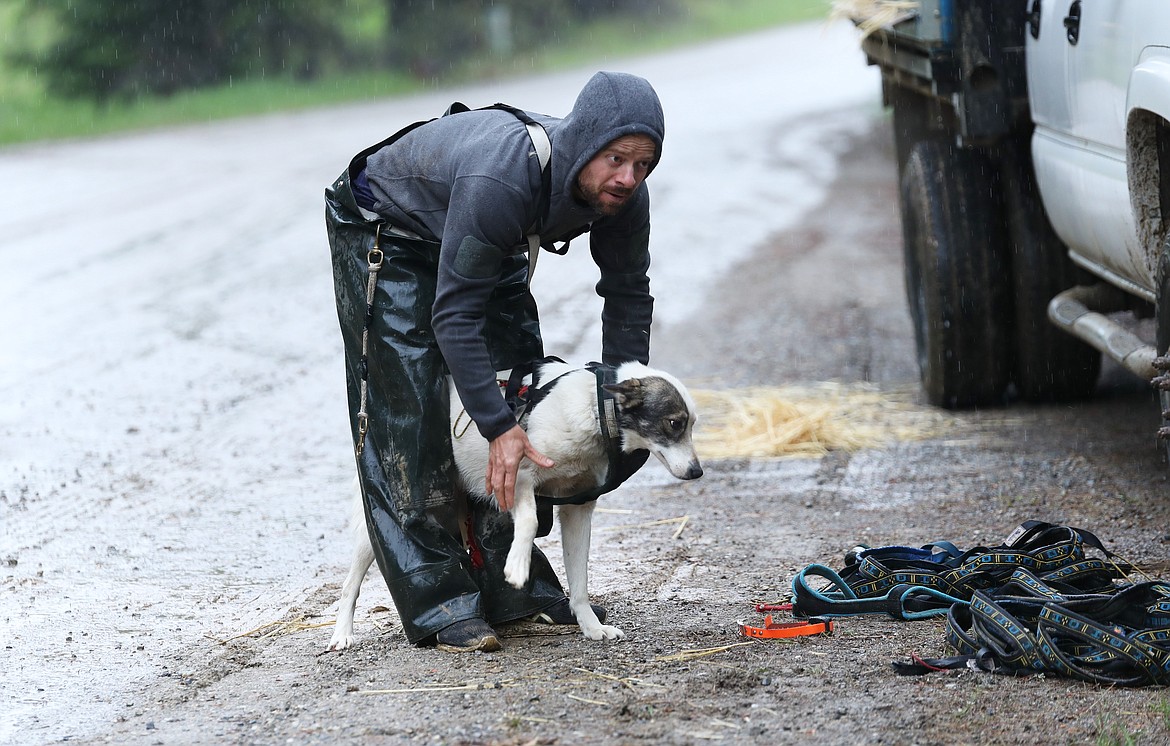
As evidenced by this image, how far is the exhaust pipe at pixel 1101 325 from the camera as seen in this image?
5.53 m

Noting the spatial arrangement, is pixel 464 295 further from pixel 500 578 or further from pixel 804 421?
pixel 804 421

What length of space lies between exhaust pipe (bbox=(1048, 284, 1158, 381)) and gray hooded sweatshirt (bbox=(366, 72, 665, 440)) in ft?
7.85

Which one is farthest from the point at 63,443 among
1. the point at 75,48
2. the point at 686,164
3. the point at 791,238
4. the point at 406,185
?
the point at 75,48

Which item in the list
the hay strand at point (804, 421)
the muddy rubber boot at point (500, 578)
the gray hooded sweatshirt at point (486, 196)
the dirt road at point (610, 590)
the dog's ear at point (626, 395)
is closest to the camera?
the dirt road at point (610, 590)

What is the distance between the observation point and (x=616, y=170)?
4012mm

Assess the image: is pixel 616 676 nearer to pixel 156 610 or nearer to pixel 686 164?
pixel 156 610

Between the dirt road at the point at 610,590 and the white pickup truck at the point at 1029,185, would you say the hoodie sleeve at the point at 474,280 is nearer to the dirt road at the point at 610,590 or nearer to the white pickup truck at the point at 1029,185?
the dirt road at the point at 610,590

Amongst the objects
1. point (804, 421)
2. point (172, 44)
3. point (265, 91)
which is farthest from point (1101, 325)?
point (172, 44)

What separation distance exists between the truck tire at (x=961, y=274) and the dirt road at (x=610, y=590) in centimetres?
23

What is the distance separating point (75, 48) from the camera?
27.7 metres

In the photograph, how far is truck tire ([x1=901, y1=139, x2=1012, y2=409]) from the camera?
24.0 feet

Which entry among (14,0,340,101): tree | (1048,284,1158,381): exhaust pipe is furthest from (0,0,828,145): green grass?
(1048,284,1158,381): exhaust pipe

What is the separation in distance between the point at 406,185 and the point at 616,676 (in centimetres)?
153

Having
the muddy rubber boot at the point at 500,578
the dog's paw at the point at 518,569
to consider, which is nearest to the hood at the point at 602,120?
the dog's paw at the point at 518,569
